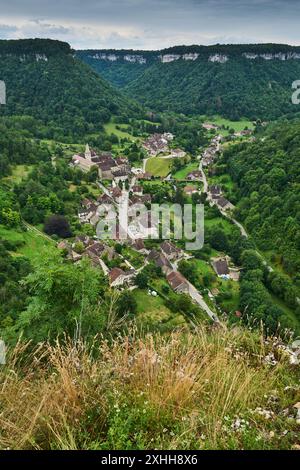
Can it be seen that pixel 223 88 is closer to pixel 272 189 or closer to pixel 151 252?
pixel 272 189

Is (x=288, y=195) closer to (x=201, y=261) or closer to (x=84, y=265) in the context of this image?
(x=201, y=261)

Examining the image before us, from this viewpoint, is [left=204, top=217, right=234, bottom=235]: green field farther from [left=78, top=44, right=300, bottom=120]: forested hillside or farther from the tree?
[left=78, top=44, right=300, bottom=120]: forested hillside

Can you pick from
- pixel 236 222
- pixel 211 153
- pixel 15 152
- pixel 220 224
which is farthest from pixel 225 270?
pixel 211 153

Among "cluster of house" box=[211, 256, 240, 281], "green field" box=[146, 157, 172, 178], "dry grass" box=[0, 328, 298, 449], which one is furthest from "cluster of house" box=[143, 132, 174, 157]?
"dry grass" box=[0, 328, 298, 449]

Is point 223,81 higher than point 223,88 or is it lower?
higher

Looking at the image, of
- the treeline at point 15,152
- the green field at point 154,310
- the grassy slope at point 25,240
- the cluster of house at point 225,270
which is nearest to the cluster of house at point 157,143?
the treeline at point 15,152
